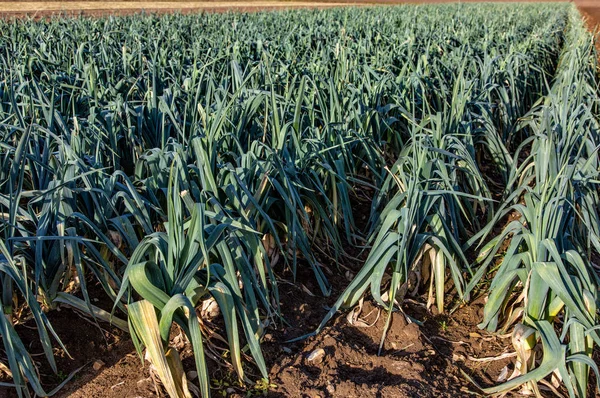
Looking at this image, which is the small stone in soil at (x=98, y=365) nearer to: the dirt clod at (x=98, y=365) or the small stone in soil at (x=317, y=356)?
the dirt clod at (x=98, y=365)

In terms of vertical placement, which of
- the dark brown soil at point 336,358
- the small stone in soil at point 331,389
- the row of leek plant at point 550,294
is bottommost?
the dark brown soil at point 336,358

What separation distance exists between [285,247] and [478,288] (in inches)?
34.0

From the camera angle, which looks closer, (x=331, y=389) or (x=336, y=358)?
(x=331, y=389)

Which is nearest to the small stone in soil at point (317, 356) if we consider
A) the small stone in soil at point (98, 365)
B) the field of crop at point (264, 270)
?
the field of crop at point (264, 270)

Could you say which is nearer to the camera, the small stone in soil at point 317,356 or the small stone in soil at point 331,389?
the small stone in soil at point 331,389

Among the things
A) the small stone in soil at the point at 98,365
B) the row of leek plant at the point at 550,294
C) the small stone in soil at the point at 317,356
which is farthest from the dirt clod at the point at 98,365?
the row of leek plant at the point at 550,294

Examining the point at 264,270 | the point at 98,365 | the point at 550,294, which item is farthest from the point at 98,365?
the point at 550,294

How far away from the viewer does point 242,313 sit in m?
1.85

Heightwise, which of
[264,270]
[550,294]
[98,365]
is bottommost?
[98,365]

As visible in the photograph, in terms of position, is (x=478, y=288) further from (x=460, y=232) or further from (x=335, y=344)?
(x=335, y=344)

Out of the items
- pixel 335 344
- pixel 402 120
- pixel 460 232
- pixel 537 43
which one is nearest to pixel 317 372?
pixel 335 344

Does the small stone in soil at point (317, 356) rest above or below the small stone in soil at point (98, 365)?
above

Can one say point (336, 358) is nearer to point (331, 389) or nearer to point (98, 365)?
point (331, 389)

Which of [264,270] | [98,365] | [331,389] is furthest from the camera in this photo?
[264,270]
